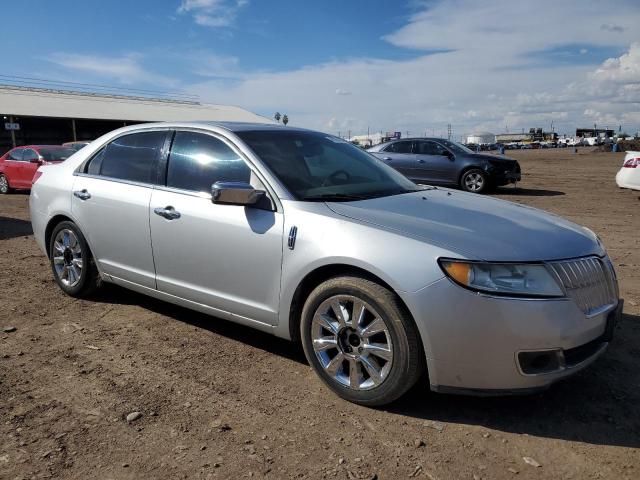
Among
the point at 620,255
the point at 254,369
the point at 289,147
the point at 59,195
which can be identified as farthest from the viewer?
the point at 620,255

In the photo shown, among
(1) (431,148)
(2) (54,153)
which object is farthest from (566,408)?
(2) (54,153)

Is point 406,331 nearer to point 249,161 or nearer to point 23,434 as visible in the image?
point 249,161

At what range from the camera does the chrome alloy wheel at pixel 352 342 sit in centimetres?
298

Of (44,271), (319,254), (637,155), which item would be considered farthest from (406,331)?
(637,155)

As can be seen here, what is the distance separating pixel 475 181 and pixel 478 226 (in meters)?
11.8

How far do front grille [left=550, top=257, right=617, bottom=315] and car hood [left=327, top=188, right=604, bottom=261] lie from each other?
0.06m

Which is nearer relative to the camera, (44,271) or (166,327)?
(166,327)

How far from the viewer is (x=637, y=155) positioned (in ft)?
42.1

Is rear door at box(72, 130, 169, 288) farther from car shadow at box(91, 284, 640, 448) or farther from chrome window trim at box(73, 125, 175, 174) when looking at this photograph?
car shadow at box(91, 284, 640, 448)

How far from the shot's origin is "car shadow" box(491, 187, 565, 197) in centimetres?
1486

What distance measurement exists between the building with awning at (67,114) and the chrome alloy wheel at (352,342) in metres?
38.1

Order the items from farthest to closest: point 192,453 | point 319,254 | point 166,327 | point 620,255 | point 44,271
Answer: point 620,255
point 44,271
point 166,327
point 319,254
point 192,453

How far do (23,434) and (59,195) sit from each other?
265 centimetres

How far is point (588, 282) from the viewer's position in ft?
9.75
